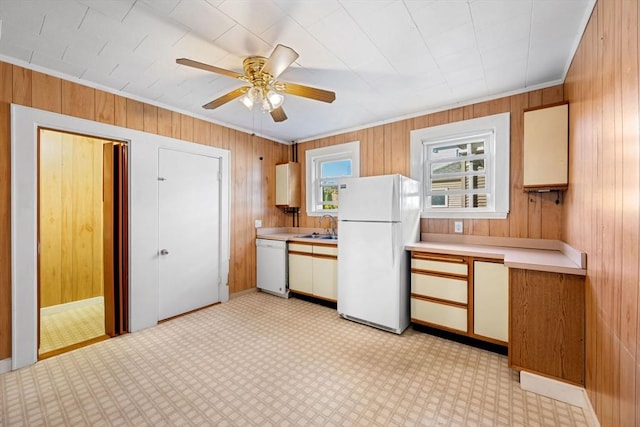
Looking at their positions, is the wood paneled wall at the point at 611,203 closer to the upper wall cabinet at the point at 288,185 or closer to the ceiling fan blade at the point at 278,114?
the ceiling fan blade at the point at 278,114

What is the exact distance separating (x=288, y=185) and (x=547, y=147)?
323cm

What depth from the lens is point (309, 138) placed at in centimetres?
446

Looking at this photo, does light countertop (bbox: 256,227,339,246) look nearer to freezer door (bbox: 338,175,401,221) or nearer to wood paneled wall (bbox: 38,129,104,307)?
freezer door (bbox: 338,175,401,221)

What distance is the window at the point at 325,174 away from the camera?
13.7 ft

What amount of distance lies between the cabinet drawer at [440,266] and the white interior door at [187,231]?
2.59 m

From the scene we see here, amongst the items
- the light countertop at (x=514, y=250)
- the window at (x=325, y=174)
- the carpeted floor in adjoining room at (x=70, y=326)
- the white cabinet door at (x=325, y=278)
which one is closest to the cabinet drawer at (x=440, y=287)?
the light countertop at (x=514, y=250)

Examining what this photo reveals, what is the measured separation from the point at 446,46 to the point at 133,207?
Result: 10.7ft

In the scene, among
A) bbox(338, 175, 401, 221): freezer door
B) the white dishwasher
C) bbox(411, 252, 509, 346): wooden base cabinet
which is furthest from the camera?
the white dishwasher

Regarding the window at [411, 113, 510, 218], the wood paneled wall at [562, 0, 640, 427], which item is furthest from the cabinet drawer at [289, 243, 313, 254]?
the wood paneled wall at [562, 0, 640, 427]

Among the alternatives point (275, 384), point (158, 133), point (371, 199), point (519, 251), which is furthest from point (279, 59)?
point (519, 251)

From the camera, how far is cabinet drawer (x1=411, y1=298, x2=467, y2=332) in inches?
99.5

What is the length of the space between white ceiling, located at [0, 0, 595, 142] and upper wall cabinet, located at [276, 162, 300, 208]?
1732 millimetres

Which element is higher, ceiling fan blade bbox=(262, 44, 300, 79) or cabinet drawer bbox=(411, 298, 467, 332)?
ceiling fan blade bbox=(262, 44, 300, 79)

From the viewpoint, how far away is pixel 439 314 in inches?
104
